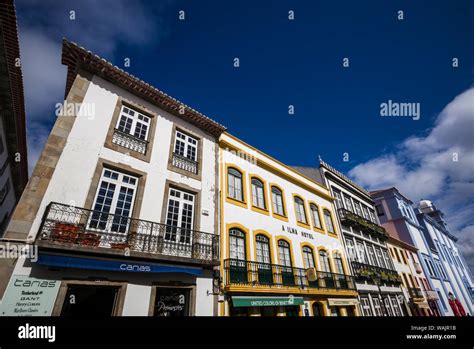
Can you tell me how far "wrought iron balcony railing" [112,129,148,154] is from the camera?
9211 mm

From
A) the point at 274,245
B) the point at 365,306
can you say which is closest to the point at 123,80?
the point at 274,245

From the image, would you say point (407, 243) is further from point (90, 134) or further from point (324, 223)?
point (90, 134)

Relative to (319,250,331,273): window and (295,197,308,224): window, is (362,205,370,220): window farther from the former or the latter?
(295,197,308,224): window

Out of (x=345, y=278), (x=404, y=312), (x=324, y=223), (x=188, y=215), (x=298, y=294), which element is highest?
(x=324, y=223)

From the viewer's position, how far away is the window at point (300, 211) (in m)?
15.9

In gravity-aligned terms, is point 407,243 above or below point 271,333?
above

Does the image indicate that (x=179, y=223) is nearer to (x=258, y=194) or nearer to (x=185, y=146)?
(x=185, y=146)

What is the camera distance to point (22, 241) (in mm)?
6008

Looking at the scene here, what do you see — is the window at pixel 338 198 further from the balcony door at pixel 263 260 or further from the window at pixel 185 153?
the window at pixel 185 153

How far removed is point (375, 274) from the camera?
60.2 feet

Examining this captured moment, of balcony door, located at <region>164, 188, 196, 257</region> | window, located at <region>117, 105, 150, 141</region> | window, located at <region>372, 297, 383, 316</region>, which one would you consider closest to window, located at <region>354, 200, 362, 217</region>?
window, located at <region>372, 297, 383, 316</region>

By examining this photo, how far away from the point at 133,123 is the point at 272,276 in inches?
390

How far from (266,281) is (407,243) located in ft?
82.9

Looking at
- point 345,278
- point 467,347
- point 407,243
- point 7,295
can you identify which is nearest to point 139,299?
point 7,295
